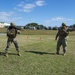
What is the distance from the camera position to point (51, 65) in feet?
39.1

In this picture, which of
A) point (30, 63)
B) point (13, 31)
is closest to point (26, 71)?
point (30, 63)

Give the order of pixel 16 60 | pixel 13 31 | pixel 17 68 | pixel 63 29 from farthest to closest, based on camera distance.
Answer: pixel 63 29 < pixel 13 31 < pixel 16 60 < pixel 17 68

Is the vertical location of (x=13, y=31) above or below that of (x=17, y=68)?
above

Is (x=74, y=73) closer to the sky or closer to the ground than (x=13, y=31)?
closer to the ground

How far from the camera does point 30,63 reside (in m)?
12.2

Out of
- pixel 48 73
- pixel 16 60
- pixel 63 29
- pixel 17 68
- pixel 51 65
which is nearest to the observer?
pixel 48 73

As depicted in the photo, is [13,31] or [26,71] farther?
[13,31]

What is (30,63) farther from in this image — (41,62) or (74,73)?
(74,73)

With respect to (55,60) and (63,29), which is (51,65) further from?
(63,29)

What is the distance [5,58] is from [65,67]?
340cm

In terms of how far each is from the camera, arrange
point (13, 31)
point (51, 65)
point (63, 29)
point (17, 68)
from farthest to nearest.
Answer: point (63, 29) < point (13, 31) < point (51, 65) < point (17, 68)

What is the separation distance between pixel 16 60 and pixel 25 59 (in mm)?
578

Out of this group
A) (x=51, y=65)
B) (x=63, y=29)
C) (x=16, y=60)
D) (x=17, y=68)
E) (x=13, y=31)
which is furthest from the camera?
(x=63, y=29)

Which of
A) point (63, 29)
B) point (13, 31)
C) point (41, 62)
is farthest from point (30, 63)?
point (63, 29)
